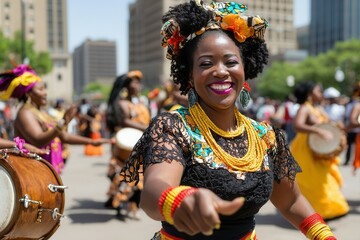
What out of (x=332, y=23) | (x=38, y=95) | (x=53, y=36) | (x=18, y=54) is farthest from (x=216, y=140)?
(x=332, y=23)

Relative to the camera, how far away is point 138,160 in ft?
7.12

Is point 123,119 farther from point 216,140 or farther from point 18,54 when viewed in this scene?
point 18,54

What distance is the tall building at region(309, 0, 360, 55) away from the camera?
353 ft

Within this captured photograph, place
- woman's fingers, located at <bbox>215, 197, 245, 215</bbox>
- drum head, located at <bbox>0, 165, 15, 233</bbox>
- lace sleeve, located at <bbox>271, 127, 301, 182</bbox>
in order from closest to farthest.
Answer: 1. woman's fingers, located at <bbox>215, 197, 245, 215</bbox>
2. lace sleeve, located at <bbox>271, 127, 301, 182</bbox>
3. drum head, located at <bbox>0, 165, 15, 233</bbox>

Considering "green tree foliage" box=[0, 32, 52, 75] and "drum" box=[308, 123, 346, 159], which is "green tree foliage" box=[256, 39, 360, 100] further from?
"drum" box=[308, 123, 346, 159]

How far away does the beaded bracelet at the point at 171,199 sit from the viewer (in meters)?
1.54

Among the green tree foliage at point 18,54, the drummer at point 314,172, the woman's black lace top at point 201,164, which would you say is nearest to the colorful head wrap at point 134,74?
the drummer at point 314,172

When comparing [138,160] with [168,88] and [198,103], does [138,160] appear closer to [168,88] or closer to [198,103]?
[198,103]

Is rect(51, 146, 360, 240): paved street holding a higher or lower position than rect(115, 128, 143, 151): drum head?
lower

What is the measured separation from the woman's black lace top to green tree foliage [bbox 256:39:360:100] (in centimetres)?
5867

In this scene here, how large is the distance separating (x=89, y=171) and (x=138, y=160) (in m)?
9.52

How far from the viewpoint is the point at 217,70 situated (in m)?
2.13

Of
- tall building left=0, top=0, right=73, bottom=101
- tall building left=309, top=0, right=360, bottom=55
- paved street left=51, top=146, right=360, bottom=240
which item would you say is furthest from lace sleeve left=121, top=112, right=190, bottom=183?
tall building left=309, top=0, right=360, bottom=55

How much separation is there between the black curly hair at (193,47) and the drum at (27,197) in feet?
3.58
